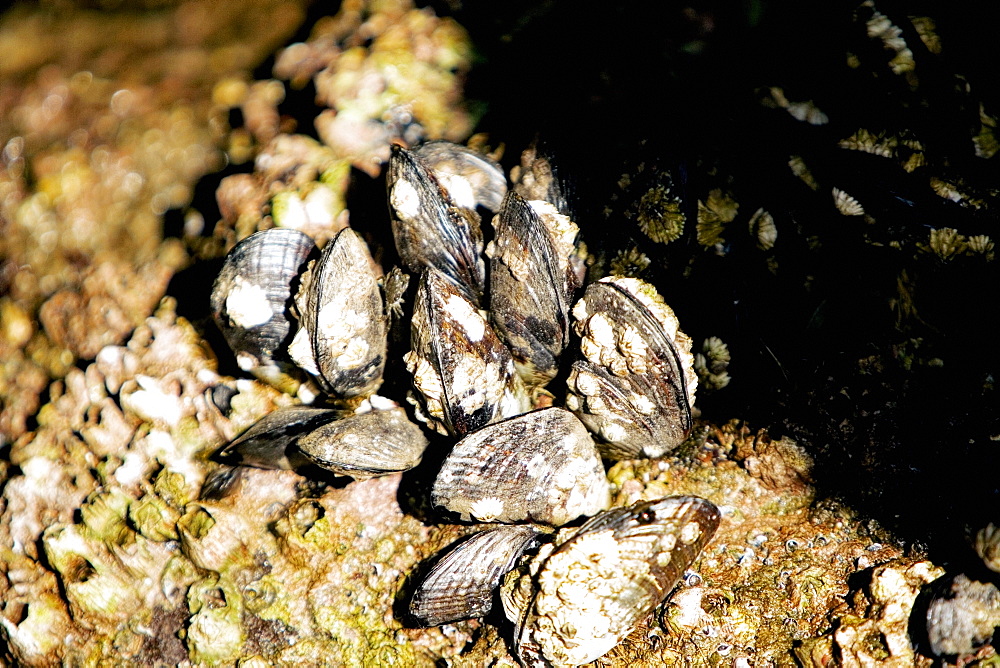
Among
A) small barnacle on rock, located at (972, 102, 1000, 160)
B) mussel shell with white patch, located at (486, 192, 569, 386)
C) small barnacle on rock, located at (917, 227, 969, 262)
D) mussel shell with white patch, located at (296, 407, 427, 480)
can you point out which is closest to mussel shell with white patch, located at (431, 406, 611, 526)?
mussel shell with white patch, located at (296, 407, 427, 480)

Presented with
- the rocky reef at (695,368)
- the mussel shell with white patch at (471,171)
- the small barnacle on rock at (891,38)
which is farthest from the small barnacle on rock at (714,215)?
the mussel shell with white patch at (471,171)

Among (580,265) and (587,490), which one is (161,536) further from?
(580,265)

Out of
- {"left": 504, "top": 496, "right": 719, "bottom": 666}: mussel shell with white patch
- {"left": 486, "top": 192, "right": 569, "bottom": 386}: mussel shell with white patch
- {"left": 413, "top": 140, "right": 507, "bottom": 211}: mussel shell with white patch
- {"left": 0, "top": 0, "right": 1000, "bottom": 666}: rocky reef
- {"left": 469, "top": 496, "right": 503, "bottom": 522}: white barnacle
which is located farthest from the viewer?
{"left": 413, "top": 140, "right": 507, "bottom": 211}: mussel shell with white patch

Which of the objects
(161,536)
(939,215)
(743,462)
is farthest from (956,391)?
(161,536)

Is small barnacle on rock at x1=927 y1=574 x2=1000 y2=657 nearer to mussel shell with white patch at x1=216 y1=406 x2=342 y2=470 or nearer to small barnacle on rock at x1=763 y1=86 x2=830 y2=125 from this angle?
small barnacle on rock at x1=763 y1=86 x2=830 y2=125

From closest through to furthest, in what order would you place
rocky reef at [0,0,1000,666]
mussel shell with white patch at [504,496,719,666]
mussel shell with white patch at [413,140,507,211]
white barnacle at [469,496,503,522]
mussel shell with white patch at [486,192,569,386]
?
mussel shell with white patch at [504,496,719,666] < rocky reef at [0,0,1000,666] < white barnacle at [469,496,503,522] < mussel shell with white patch at [486,192,569,386] < mussel shell with white patch at [413,140,507,211]

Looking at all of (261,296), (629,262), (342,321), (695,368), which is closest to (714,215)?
(629,262)
